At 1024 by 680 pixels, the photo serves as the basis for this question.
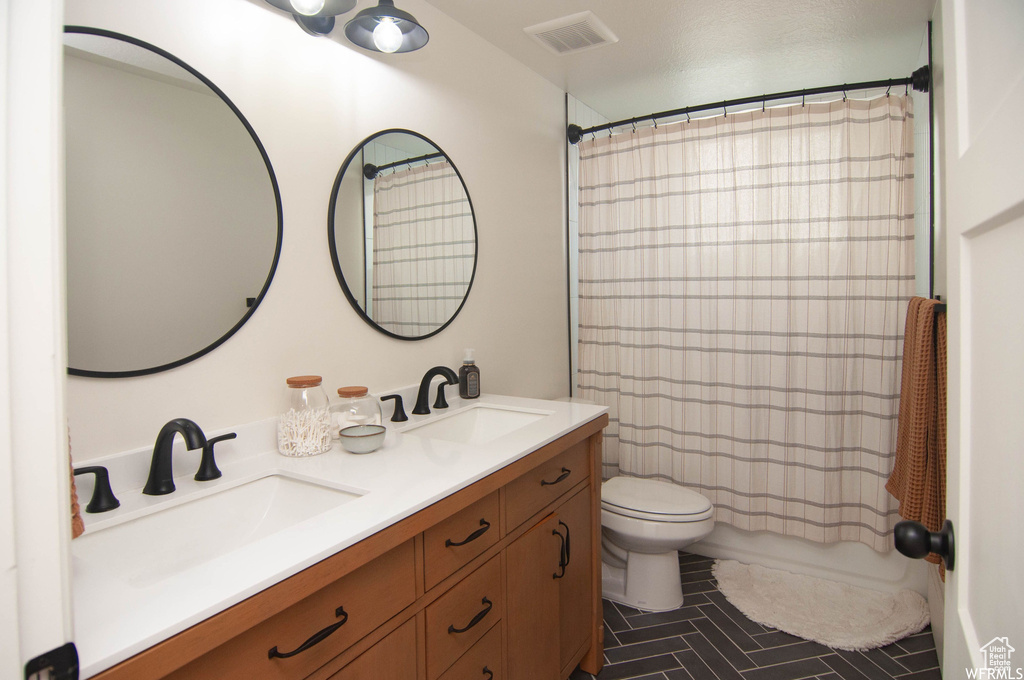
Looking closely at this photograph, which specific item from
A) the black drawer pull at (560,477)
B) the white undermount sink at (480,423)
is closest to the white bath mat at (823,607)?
the black drawer pull at (560,477)

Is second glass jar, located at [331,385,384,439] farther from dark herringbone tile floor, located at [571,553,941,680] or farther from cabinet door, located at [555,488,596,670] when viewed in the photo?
A: dark herringbone tile floor, located at [571,553,941,680]

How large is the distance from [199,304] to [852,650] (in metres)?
2.52

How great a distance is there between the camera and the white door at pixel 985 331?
0.50 metres

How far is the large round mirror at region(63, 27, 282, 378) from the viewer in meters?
1.12

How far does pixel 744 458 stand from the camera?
8.66 feet

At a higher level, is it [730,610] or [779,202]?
[779,202]

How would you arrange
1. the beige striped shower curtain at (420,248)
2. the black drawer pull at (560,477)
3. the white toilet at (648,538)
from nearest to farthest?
the black drawer pull at (560,477) → the beige striped shower curtain at (420,248) → the white toilet at (648,538)

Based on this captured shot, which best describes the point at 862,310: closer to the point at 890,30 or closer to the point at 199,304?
the point at 890,30

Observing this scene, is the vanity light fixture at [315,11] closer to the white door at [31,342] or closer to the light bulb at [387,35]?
the light bulb at [387,35]

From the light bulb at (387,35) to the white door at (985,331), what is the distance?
1299mm

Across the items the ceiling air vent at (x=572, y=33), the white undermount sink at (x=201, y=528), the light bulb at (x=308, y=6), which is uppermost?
the ceiling air vent at (x=572, y=33)

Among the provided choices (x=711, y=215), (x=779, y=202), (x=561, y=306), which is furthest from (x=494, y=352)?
(x=779, y=202)

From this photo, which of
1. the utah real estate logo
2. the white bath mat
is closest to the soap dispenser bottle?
the white bath mat

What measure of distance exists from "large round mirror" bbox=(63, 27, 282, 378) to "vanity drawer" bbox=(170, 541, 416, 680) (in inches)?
27.2
